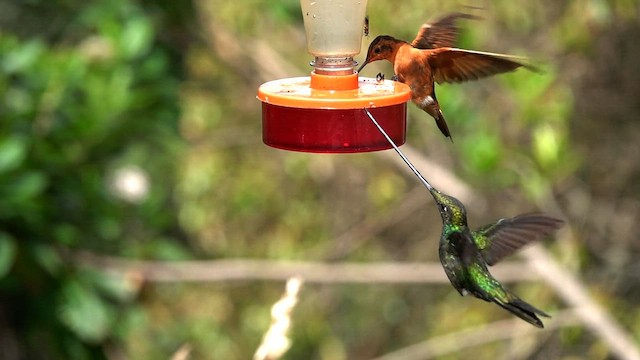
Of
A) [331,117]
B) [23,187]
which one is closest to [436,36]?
[331,117]

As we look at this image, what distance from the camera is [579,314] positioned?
4.69 m

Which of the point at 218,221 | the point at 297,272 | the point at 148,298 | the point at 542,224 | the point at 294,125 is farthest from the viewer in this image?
the point at 218,221

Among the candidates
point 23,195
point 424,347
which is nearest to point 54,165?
point 23,195

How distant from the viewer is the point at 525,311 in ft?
8.03

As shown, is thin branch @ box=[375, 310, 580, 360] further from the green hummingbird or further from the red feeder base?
the red feeder base

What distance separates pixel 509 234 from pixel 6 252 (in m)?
2.65

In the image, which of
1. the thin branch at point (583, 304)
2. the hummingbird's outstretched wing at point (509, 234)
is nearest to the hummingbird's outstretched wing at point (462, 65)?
the hummingbird's outstretched wing at point (509, 234)

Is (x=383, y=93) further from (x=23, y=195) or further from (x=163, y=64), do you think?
(x=163, y=64)

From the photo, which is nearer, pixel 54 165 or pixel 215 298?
pixel 54 165

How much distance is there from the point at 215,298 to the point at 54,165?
287 cm

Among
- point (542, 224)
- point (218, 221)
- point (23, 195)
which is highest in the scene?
point (542, 224)

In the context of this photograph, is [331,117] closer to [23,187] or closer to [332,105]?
[332,105]

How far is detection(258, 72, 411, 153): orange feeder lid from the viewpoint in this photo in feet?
7.84

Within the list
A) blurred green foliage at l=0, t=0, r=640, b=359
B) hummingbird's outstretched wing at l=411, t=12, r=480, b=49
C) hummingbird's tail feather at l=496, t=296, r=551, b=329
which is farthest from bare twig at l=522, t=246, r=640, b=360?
hummingbird's outstretched wing at l=411, t=12, r=480, b=49
